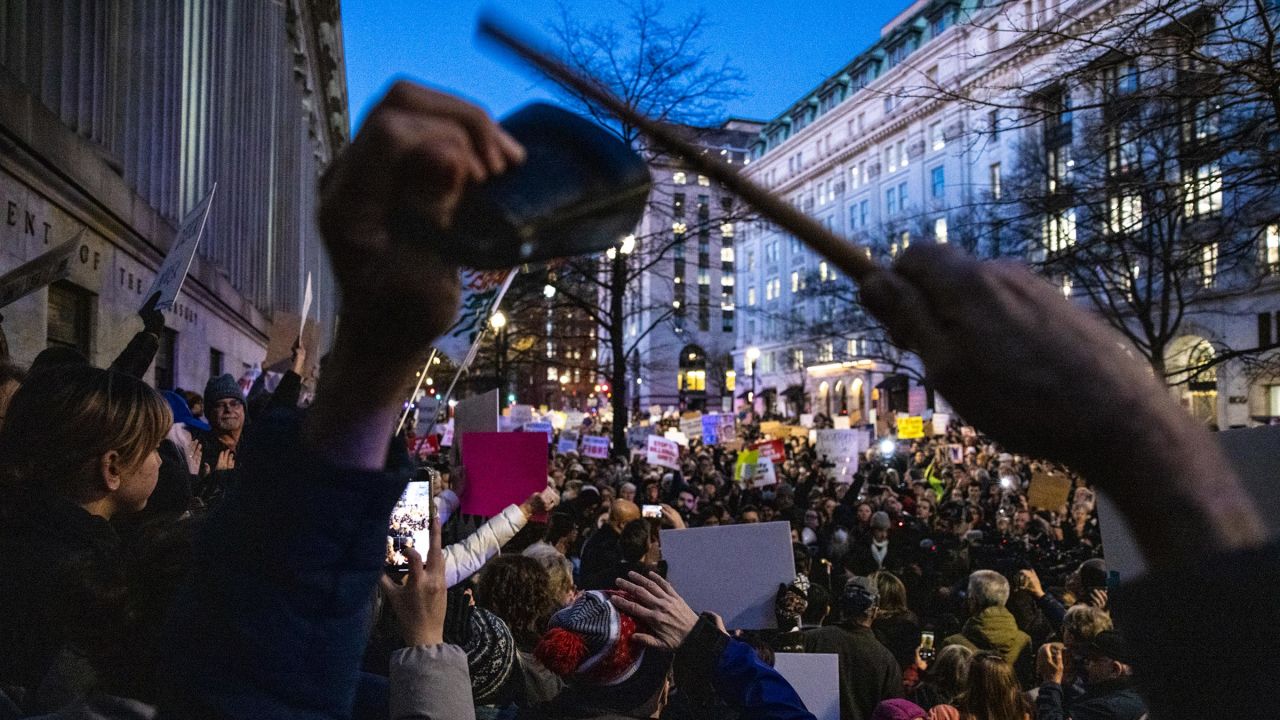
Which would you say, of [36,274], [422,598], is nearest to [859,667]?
[422,598]

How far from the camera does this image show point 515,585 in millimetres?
4340

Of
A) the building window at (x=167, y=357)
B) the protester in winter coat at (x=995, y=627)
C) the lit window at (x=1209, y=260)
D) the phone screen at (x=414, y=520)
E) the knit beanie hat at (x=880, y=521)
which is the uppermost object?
the lit window at (x=1209, y=260)

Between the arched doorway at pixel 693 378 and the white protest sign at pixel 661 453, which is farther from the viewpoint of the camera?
the arched doorway at pixel 693 378

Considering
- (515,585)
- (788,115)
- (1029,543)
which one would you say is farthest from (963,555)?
(788,115)

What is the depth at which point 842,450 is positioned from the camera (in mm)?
19516

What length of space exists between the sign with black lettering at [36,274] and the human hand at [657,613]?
2708 mm

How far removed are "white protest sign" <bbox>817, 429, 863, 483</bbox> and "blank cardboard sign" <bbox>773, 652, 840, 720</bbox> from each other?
1545 cm

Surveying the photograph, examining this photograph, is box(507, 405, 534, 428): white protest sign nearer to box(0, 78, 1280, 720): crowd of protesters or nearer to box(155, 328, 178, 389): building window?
box(155, 328, 178, 389): building window

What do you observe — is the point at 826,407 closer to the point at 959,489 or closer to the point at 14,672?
the point at 959,489

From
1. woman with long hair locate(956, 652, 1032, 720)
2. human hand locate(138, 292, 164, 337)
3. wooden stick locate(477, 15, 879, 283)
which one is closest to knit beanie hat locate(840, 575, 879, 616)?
woman with long hair locate(956, 652, 1032, 720)

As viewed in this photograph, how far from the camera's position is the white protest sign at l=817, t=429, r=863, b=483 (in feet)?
63.6

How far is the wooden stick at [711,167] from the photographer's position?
1046mm

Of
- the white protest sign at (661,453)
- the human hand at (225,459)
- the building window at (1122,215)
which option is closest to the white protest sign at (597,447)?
the white protest sign at (661,453)

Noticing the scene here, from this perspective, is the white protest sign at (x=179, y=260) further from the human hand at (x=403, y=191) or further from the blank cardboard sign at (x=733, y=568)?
the human hand at (x=403, y=191)
